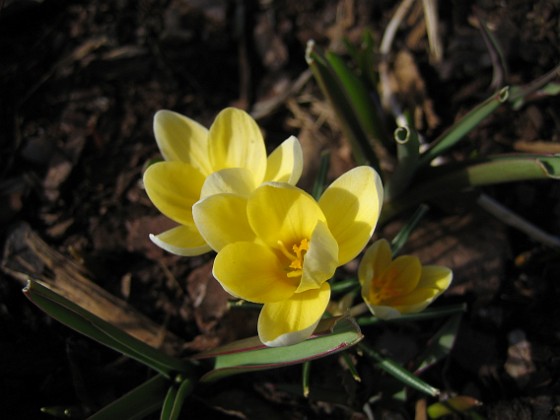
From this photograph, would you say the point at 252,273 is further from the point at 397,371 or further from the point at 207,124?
the point at 207,124

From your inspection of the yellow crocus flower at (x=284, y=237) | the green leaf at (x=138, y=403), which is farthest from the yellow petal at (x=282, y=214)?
the green leaf at (x=138, y=403)

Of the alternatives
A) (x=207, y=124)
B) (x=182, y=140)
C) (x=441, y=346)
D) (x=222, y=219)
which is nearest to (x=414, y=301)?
(x=441, y=346)

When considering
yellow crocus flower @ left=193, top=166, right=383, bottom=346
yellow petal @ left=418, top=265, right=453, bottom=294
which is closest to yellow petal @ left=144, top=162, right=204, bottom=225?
yellow crocus flower @ left=193, top=166, right=383, bottom=346

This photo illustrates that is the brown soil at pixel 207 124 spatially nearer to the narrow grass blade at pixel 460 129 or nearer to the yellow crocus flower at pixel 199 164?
the narrow grass blade at pixel 460 129


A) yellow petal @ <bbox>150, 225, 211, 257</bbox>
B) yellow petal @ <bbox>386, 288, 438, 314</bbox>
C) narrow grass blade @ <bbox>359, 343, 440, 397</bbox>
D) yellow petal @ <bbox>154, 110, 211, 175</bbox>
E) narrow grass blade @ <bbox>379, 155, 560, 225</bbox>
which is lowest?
narrow grass blade @ <bbox>359, 343, 440, 397</bbox>

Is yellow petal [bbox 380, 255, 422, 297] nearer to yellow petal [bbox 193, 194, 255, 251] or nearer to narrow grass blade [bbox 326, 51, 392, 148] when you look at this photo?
yellow petal [bbox 193, 194, 255, 251]
